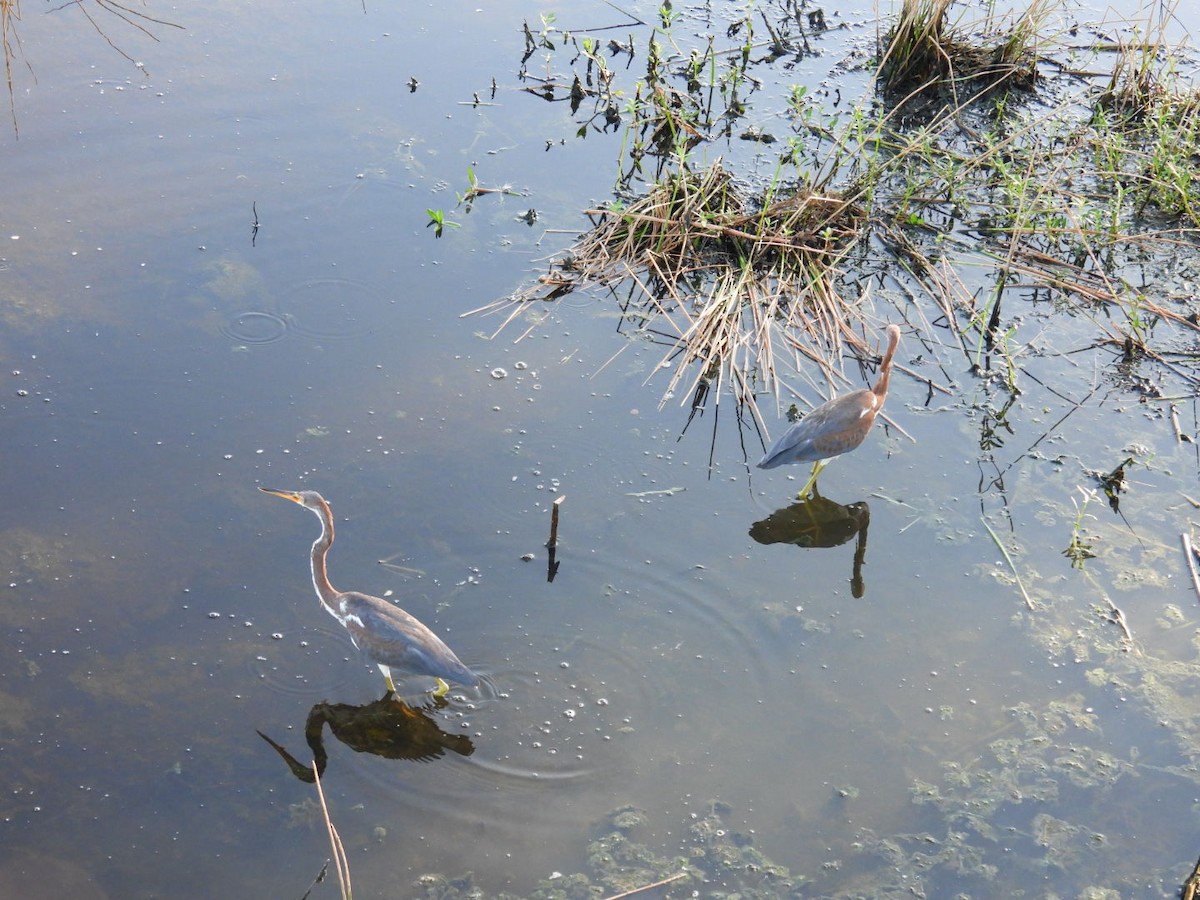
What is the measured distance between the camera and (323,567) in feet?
17.6

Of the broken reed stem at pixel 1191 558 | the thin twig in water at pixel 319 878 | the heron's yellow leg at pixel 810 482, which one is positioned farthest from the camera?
the heron's yellow leg at pixel 810 482

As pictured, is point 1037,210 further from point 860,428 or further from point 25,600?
point 25,600

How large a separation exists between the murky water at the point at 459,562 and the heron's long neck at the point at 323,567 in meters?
0.18

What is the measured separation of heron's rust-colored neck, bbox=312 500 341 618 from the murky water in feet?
0.58

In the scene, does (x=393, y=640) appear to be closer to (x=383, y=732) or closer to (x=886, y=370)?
(x=383, y=732)

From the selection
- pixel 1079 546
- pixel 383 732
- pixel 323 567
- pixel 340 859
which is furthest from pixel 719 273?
pixel 340 859

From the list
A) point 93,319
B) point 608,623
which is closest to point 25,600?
point 93,319

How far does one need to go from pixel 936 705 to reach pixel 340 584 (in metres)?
2.80

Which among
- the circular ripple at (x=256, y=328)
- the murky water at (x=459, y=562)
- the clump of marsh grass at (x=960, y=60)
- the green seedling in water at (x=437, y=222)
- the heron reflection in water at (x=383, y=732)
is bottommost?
the heron reflection in water at (x=383, y=732)

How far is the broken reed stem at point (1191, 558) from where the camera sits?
5805 millimetres

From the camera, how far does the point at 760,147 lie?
30.3 ft

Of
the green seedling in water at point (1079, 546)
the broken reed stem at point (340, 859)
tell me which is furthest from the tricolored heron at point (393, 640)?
the green seedling in water at point (1079, 546)

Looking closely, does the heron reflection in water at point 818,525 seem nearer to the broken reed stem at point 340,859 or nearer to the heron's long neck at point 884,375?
the heron's long neck at point 884,375

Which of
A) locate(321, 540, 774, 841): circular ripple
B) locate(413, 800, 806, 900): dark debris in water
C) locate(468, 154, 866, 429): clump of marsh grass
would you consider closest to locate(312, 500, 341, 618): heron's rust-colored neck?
locate(321, 540, 774, 841): circular ripple
